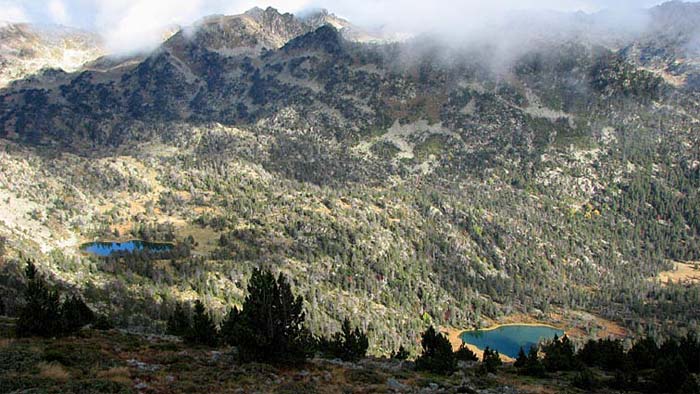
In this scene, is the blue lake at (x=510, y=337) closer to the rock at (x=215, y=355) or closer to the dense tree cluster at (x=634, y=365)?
the dense tree cluster at (x=634, y=365)

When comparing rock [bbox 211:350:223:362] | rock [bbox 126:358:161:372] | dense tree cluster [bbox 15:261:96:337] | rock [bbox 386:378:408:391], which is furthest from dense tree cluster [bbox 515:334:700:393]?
dense tree cluster [bbox 15:261:96:337]

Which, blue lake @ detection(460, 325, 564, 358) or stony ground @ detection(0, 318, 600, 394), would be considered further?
blue lake @ detection(460, 325, 564, 358)

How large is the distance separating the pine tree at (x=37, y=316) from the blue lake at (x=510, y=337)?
150767mm

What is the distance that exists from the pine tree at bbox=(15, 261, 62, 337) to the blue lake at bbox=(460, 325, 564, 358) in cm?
15077

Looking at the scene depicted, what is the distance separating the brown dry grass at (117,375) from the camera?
2358 centimetres

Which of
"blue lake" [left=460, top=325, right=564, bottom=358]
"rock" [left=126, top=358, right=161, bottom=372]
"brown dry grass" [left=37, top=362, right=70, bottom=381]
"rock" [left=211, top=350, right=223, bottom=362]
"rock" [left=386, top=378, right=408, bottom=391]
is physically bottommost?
"blue lake" [left=460, top=325, right=564, bottom=358]

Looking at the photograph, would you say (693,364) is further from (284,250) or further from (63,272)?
(284,250)

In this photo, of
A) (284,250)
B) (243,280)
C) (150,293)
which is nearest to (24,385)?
(150,293)

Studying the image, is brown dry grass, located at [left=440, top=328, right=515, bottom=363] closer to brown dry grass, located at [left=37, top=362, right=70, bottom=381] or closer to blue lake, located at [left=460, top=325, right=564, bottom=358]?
blue lake, located at [left=460, top=325, right=564, bottom=358]

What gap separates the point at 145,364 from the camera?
30.1 meters

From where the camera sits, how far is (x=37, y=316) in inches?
1423

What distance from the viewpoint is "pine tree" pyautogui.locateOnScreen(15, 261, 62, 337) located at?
3561 centimetres

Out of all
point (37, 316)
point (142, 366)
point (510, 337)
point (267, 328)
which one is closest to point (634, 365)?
point (267, 328)

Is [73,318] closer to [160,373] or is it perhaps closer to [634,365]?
[160,373]
